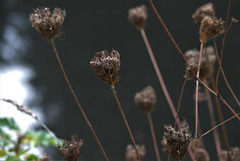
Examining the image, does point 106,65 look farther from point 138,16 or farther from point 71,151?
point 138,16

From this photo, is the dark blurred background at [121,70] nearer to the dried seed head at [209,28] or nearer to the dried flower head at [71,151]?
the dried seed head at [209,28]

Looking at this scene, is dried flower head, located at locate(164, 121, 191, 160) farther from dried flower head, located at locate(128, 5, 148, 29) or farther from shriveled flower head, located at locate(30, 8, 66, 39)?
dried flower head, located at locate(128, 5, 148, 29)

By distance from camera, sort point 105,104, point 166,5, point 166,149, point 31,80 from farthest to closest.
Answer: point 31,80, point 105,104, point 166,5, point 166,149

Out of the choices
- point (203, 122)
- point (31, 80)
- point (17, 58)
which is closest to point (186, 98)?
point (203, 122)

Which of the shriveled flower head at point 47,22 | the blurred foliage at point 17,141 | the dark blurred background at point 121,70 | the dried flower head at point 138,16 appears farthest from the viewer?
the dark blurred background at point 121,70

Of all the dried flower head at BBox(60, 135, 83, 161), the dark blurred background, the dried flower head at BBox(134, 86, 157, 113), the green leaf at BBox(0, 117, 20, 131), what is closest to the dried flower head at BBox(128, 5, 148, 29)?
the dried flower head at BBox(134, 86, 157, 113)

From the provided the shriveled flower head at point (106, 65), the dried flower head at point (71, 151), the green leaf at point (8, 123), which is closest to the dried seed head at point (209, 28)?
the shriveled flower head at point (106, 65)

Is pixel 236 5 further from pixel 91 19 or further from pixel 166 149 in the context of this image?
pixel 166 149
